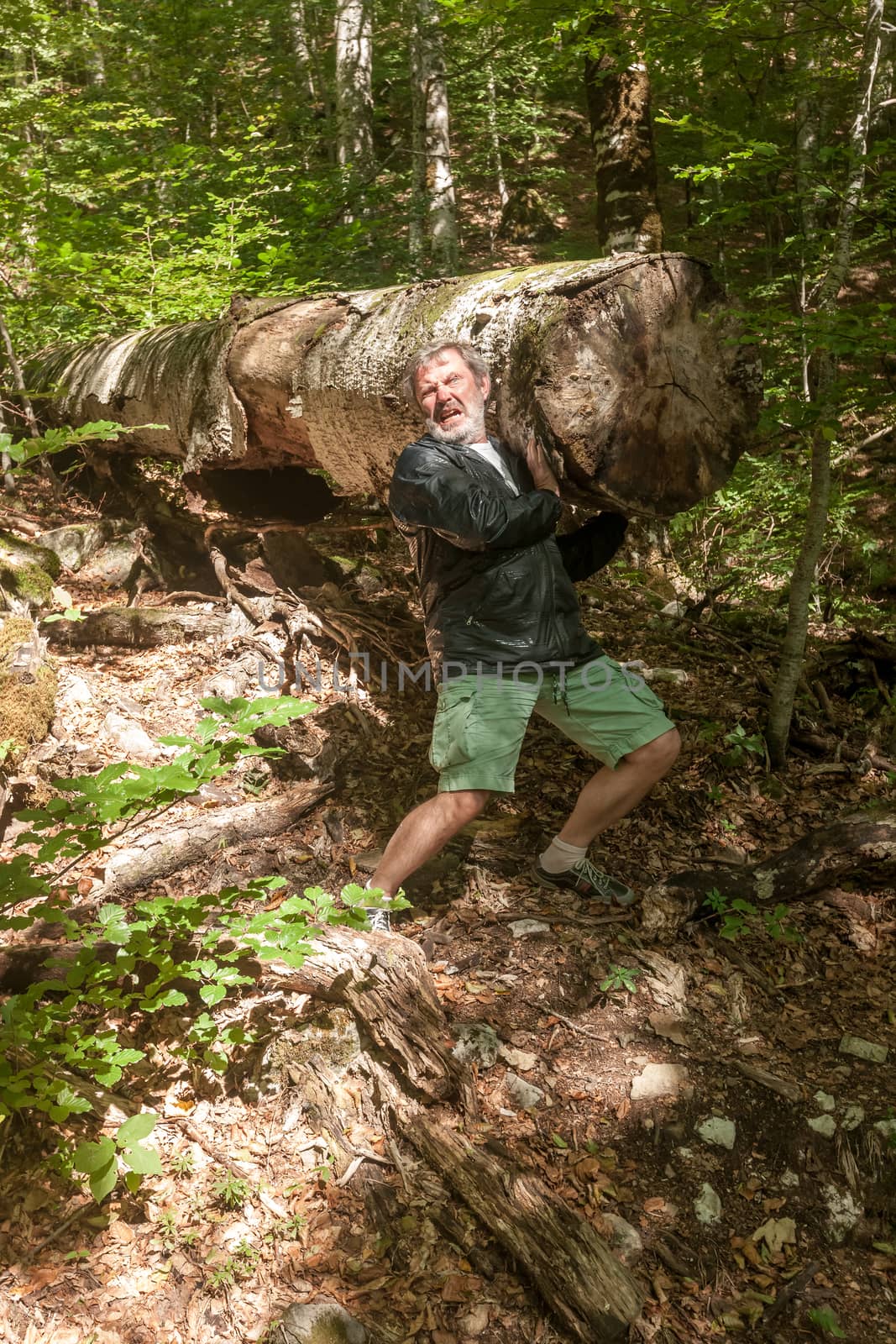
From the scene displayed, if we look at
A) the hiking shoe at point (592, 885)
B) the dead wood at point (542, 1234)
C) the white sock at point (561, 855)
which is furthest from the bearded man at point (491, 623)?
the dead wood at point (542, 1234)

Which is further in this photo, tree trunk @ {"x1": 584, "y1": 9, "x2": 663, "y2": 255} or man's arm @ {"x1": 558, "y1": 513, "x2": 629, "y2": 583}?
tree trunk @ {"x1": 584, "y1": 9, "x2": 663, "y2": 255}

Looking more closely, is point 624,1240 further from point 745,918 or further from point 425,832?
point 745,918

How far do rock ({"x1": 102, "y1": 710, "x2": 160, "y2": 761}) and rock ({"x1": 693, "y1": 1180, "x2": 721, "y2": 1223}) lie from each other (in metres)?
2.82

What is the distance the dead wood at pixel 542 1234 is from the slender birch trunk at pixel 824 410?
2.60 m

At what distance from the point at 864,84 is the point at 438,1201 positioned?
4303 mm

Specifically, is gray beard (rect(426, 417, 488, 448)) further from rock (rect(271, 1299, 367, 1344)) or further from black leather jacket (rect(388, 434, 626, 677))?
rock (rect(271, 1299, 367, 1344))

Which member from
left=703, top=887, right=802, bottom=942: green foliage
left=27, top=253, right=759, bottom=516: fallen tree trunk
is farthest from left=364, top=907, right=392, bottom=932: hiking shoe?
left=27, top=253, right=759, bottom=516: fallen tree trunk

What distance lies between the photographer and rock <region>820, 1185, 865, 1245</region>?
2293 millimetres

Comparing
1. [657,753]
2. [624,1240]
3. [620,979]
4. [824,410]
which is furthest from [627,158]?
[624,1240]

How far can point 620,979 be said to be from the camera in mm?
3014

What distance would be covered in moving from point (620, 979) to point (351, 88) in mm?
10523

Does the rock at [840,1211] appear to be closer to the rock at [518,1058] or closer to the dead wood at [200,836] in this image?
the rock at [518,1058]

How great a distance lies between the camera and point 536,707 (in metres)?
3.37

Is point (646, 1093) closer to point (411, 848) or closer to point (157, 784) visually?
point (411, 848)
